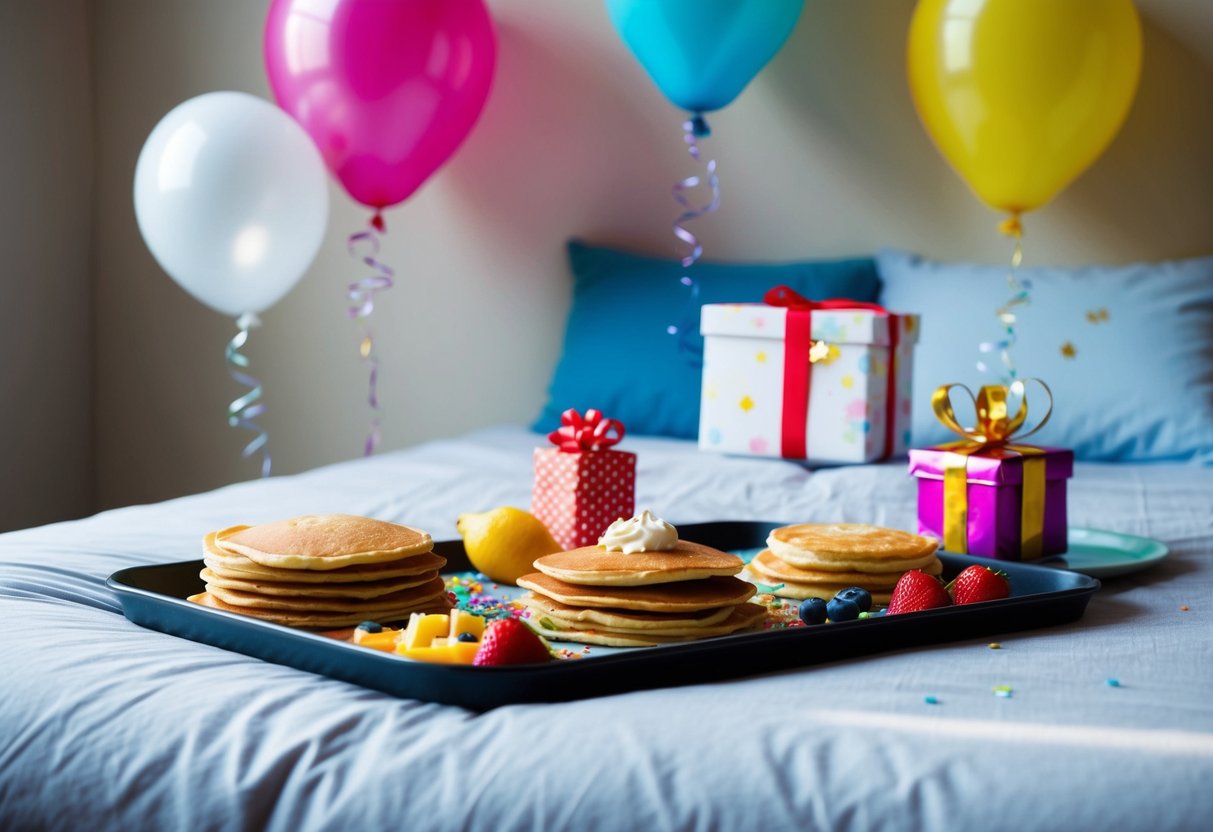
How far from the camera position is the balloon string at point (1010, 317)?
8.41 feet

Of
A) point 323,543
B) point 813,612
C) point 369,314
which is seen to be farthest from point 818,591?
point 369,314

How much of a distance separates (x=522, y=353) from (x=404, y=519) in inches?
59.7

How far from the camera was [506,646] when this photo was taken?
2.99 ft

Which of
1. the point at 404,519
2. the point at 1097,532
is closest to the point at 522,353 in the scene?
the point at 404,519

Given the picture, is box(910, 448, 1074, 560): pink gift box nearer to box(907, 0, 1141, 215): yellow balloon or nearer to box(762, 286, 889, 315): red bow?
box(762, 286, 889, 315): red bow

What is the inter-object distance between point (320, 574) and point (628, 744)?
0.38 metres

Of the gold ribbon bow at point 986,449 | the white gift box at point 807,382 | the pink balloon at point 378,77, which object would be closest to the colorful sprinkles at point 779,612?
the gold ribbon bow at point 986,449

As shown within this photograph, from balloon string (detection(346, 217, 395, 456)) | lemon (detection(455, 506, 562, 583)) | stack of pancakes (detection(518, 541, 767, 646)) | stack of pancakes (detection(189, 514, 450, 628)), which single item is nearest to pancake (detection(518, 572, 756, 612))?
stack of pancakes (detection(518, 541, 767, 646))

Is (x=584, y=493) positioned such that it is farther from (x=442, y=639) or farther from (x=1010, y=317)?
(x=1010, y=317)

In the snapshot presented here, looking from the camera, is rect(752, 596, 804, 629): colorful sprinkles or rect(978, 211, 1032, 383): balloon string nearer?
rect(752, 596, 804, 629): colorful sprinkles

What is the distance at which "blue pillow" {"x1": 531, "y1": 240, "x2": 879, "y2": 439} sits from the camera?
280cm

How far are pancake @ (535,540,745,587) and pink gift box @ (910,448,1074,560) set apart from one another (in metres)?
0.46

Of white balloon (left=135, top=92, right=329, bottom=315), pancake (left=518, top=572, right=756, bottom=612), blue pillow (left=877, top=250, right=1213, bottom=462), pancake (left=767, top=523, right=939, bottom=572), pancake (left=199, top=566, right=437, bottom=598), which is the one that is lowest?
pancake (left=199, top=566, right=437, bottom=598)

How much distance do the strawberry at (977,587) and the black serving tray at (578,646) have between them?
0.04 meters
